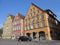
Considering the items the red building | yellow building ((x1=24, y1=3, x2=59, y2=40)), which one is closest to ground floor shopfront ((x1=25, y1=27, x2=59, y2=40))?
yellow building ((x1=24, y1=3, x2=59, y2=40))

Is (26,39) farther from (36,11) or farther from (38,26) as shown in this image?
(36,11)

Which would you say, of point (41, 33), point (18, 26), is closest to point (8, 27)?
point (18, 26)

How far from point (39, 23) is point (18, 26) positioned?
17.5 metres

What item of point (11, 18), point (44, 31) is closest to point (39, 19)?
point (44, 31)

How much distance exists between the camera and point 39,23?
50000 mm

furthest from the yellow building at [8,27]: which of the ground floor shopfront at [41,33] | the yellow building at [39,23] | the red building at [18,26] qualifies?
the ground floor shopfront at [41,33]

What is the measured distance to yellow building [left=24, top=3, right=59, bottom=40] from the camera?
46703mm

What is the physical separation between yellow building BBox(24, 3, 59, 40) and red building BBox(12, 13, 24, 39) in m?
3.73

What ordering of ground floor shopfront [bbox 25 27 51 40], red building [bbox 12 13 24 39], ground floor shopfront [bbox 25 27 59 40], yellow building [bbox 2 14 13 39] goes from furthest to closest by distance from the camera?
Answer: yellow building [bbox 2 14 13 39] → red building [bbox 12 13 24 39] → ground floor shopfront [bbox 25 27 51 40] → ground floor shopfront [bbox 25 27 59 40]

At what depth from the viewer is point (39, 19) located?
50156mm

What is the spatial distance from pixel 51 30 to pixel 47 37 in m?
3.79

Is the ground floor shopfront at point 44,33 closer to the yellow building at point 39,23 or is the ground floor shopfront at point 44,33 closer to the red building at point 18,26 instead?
the yellow building at point 39,23

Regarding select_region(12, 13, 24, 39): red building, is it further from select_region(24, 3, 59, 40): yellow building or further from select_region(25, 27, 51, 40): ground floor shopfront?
select_region(25, 27, 51, 40): ground floor shopfront

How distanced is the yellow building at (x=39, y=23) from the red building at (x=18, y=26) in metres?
3.73
